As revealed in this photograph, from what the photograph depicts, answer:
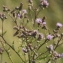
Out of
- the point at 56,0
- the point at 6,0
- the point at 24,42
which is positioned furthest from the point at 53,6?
the point at 24,42

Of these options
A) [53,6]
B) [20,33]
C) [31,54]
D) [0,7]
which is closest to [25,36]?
[20,33]

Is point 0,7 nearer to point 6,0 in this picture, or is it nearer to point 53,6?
point 6,0

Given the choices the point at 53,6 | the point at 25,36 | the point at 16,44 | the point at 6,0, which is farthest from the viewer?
the point at 53,6

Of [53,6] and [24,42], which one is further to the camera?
[53,6]

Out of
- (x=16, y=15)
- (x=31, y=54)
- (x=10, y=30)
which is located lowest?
(x=31, y=54)

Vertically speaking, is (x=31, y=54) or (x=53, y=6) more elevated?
(x=53, y=6)

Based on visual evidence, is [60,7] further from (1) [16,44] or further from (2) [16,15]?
(2) [16,15]

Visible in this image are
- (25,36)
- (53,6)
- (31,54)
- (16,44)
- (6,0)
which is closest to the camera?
(25,36)

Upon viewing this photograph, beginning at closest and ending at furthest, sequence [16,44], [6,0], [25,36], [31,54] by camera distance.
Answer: [25,36] < [31,54] < [16,44] < [6,0]

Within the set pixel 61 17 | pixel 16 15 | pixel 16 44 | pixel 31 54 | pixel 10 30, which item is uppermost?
pixel 61 17
